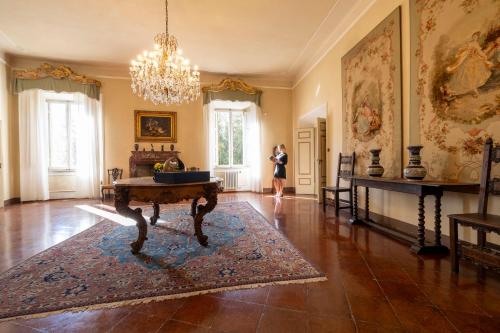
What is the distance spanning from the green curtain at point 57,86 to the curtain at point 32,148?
143 mm

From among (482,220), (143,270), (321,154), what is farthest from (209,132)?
(482,220)

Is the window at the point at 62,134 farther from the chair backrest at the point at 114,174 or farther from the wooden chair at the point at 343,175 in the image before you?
the wooden chair at the point at 343,175

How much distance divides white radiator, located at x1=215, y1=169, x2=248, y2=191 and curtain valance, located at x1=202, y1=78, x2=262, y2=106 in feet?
7.11

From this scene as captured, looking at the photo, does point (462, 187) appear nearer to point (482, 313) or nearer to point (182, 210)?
point (482, 313)

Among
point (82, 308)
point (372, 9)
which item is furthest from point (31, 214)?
point (372, 9)

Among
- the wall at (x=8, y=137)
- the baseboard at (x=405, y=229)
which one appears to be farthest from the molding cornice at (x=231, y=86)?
the baseboard at (x=405, y=229)

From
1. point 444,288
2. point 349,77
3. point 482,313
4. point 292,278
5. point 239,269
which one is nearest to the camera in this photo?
point 482,313

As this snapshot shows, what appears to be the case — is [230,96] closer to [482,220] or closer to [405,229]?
[405,229]

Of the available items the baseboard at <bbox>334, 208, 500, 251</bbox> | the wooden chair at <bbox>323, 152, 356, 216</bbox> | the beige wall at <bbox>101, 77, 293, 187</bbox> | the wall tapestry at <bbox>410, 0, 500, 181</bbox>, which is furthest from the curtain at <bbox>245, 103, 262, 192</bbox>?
the wall tapestry at <bbox>410, 0, 500, 181</bbox>

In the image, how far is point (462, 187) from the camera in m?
2.15

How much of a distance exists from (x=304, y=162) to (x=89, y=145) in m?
5.90

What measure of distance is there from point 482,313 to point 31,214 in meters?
6.29

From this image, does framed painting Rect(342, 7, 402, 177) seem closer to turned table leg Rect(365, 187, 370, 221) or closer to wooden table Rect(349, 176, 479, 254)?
turned table leg Rect(365, 187, 370, 221)

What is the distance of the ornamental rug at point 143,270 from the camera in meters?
1.62
